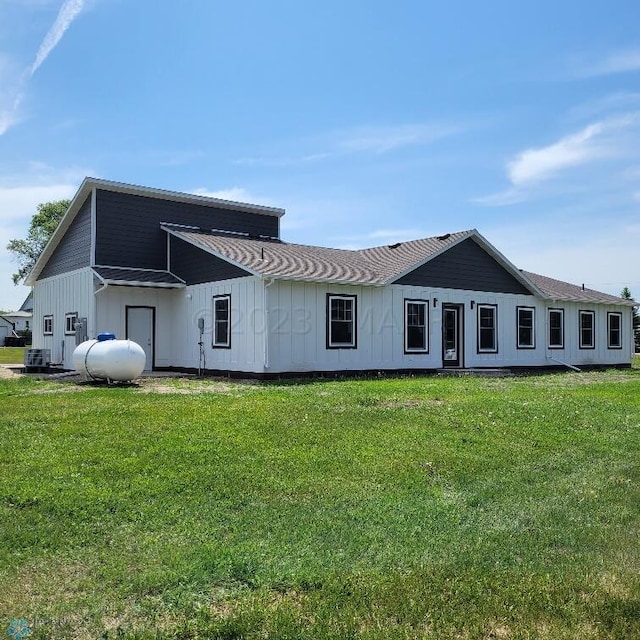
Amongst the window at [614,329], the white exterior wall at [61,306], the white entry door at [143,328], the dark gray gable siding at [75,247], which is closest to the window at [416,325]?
the white entry door at [143,328]

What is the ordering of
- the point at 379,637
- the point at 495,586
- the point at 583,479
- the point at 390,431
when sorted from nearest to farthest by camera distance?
1. the point at 379,637
2. the point at 495,586
3. the point at 583,479
4. the point at 390,431

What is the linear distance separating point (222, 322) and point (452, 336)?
7425 mm

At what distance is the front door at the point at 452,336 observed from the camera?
21109mm

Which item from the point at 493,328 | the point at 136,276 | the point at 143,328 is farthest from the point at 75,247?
the point at 493,328

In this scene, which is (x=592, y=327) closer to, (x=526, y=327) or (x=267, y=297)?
(x=526, y=327)

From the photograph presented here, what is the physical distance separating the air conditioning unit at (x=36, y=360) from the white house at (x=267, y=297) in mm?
887

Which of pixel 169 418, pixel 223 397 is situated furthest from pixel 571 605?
pixel 223 397

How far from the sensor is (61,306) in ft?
73.1

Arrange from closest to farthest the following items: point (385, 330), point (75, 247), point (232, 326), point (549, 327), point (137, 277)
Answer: point (232, 326) → point (385, 330) → point (137, 277) → point (75, 247) → point (549, 327)

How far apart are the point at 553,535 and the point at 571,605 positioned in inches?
51.0

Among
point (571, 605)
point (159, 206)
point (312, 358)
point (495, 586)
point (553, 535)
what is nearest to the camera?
point (571, 605)

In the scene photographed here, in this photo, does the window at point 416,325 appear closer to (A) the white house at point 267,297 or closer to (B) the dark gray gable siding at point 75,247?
(A) the white house at point 267,297

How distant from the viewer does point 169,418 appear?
365 inches

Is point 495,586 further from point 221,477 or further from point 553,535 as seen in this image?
point 221,477
